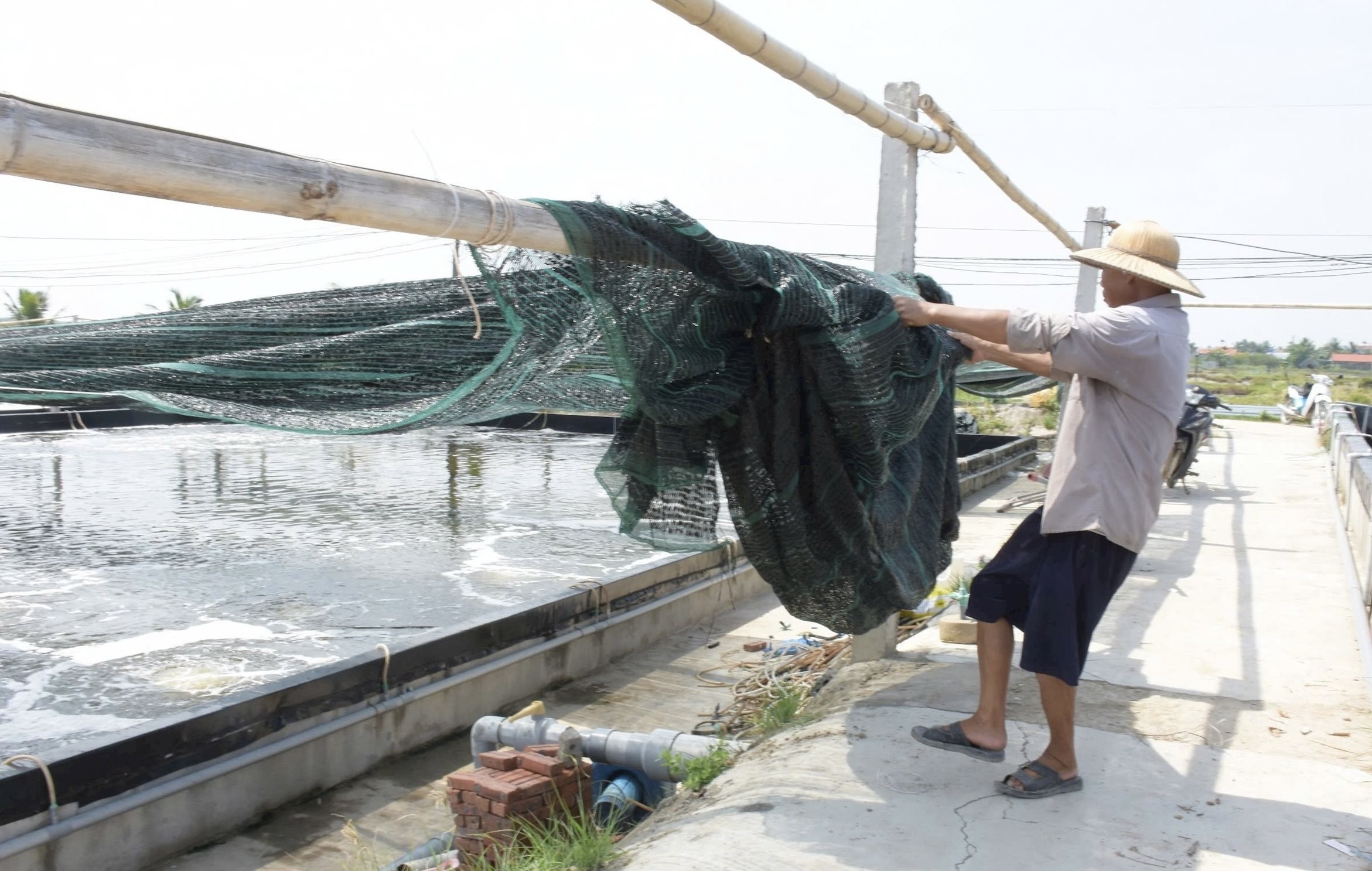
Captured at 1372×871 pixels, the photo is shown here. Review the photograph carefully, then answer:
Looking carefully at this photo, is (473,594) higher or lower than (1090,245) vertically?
lower

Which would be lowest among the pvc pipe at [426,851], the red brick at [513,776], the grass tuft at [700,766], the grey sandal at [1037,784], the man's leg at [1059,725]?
the pvc pipe at [426,851]

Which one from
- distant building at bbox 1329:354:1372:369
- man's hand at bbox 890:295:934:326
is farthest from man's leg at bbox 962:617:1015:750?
distant building at bbox 1329:354:1372:369

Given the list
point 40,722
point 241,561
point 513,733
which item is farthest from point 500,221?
point 241,561

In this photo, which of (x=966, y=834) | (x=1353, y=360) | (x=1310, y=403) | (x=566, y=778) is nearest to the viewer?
(x=966, y=834)

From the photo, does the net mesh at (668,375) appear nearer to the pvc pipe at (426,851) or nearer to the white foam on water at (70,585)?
the pvc pipe at (426,851)

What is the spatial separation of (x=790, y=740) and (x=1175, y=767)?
1.18 metres

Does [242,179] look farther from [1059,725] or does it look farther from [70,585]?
[70,585]

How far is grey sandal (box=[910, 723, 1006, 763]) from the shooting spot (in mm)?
3332

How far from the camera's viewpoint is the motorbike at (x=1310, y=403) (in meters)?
19.1

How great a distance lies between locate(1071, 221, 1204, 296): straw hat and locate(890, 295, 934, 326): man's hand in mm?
436

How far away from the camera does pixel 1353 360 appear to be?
90.1 meters

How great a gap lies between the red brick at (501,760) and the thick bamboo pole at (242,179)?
197 centimetres

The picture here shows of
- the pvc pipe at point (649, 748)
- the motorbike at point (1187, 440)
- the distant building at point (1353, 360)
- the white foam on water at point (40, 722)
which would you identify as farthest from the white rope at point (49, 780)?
the distant building at point (1353, 360)

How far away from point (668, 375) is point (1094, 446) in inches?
46.2
